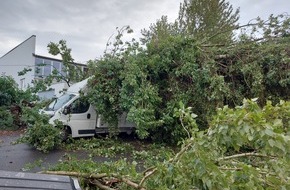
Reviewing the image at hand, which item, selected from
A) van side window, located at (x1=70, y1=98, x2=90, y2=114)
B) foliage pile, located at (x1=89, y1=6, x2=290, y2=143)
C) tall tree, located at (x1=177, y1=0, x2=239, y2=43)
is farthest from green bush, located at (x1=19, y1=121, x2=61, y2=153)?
tall tree, located at (x1=177, y1=0, x2=239, y2=43)

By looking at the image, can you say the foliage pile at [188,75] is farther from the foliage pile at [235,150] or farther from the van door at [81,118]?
the foliage pile at [235,150]

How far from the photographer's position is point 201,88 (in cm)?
716

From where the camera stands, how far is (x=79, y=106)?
812cm

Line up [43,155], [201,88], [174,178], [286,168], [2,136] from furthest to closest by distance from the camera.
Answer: [2,136] → [201,88] → [43,155] → [174,178] → [286,168]

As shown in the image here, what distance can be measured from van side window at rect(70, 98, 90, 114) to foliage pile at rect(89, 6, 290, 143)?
0.57 metres

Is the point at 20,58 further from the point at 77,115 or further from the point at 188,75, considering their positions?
the point at 188,75

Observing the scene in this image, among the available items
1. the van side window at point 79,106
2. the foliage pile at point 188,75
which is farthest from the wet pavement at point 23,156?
the foliage pile at point 188,75

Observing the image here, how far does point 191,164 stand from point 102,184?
1782 mm

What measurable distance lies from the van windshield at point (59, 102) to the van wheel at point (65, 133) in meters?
0.89

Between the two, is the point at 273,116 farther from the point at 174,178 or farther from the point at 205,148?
the point at 174,178

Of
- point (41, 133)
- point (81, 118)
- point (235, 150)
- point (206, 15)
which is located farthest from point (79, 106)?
point (206, 15)

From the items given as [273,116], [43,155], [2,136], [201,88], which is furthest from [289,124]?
[2,136]

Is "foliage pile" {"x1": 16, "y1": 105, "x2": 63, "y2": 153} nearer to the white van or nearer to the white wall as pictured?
the white van

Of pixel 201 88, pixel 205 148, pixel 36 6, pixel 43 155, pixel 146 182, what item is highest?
pixel 36 6
